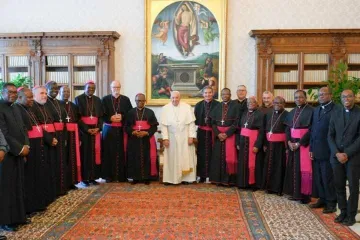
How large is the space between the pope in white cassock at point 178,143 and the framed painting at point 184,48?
2132mm

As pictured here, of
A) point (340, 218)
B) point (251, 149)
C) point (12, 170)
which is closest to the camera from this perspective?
point (12, 170)

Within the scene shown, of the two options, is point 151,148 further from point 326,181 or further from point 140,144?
point 326,181

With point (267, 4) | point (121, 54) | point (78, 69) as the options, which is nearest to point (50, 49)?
point (78, 69)

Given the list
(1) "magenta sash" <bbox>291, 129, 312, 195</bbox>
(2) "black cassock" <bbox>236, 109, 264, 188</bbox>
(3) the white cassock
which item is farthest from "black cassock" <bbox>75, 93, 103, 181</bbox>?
(1) "magenta sash" <bbox>291, 129, 312, 195</bbox>

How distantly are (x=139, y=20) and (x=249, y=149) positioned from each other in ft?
15.0

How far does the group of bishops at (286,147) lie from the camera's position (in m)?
4.54

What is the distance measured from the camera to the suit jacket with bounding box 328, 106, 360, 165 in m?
4.41

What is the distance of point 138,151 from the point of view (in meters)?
6.71

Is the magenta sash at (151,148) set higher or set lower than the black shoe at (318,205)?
higher

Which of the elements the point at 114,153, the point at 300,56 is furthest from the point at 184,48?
the point at 114,153

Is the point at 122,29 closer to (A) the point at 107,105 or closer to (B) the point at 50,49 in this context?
(B) the point at 50,49

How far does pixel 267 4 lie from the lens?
28.2 ft

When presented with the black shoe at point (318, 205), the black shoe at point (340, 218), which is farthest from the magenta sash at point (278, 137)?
the black shoe at point (340, 218)

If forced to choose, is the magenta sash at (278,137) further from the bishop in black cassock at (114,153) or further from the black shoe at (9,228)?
the black shoe at (9,228)
